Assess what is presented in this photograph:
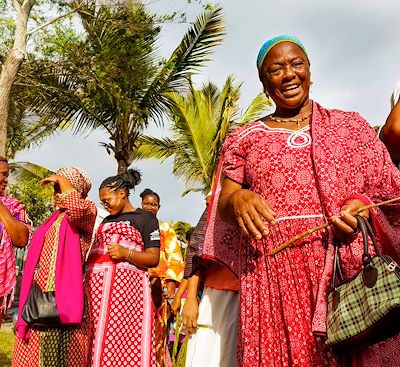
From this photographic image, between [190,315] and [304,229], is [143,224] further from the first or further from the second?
[304,229]

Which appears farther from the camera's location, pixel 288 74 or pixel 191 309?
pixel 191 309

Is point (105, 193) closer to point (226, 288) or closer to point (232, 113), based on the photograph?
point (226, 288)

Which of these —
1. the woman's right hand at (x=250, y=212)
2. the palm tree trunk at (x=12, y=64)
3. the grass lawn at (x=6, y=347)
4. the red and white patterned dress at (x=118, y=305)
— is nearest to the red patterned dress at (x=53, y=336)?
the red and white patterned dress at (x=118, y=305)

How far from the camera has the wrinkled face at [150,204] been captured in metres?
7.65

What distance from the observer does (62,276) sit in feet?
15.6

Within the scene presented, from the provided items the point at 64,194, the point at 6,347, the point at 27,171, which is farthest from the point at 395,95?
the point at 27,171

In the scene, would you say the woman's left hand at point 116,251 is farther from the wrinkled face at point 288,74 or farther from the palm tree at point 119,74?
the palm tree at point 119,74

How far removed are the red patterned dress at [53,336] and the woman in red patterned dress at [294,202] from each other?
215 centimetres

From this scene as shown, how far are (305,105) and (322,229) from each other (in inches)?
23.5

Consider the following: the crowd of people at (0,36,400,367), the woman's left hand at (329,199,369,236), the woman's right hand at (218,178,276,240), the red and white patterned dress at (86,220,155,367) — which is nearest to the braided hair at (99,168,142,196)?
the red and white patterned dress at (86,220,155,367)

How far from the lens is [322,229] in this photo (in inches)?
98.0

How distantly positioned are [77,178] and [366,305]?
324cm

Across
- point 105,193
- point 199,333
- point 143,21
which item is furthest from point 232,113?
point 199,333

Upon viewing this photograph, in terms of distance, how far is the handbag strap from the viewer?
7.09 ft
